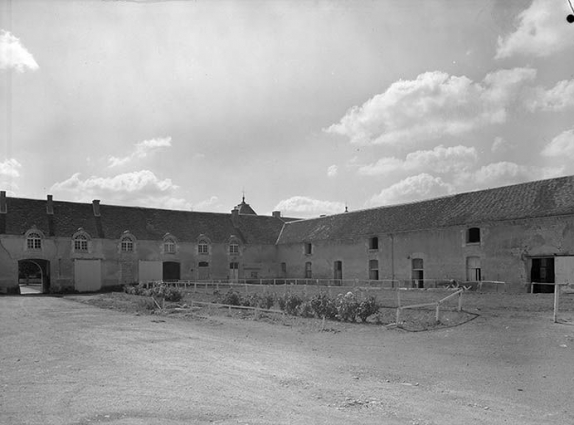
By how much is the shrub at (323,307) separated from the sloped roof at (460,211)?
1376cm

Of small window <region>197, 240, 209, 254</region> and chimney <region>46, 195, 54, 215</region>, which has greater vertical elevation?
chimney <region>46, 195, 54, 215</region>

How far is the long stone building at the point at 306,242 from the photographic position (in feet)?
82.5

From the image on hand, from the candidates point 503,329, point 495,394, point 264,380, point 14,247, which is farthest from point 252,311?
point 14,247

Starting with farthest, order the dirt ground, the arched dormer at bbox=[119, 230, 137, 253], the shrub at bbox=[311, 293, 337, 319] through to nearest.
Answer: the arched dormer at bbox=[119, 230, 137, 253] → the shrub at bbox=[311, 293, 337, 319] → the dirt ground

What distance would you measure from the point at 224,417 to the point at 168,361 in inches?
152

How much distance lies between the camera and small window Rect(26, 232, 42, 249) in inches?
1411

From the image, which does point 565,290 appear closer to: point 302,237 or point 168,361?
point 168,361

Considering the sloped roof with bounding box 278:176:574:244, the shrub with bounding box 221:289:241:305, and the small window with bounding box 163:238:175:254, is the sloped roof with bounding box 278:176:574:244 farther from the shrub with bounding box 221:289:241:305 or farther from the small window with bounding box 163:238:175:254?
the shrub with bounding box 221:289:241:305

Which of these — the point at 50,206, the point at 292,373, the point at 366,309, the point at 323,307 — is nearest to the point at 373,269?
the point at 323,307

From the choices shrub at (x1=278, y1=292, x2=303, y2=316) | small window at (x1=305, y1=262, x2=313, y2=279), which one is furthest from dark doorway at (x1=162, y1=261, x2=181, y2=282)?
Answer: shrub at (x1=278, y1=292, x2=303, y2=316)

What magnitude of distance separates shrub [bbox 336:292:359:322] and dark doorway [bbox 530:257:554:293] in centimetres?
1330

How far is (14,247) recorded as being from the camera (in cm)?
3522

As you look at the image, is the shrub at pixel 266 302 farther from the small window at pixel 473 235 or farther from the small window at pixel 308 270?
the small window at pixel 308 270

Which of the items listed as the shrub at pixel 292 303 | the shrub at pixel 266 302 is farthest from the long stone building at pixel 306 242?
the shrub at pixel 292 303
